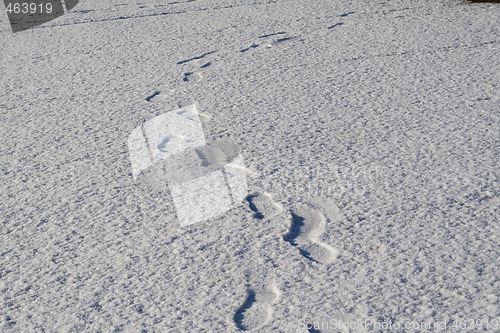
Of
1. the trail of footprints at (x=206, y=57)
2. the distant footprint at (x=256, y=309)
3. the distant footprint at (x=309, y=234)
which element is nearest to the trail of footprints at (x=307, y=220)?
the distant footprint at (x=309, y=234)

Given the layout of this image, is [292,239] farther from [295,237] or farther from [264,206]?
[264,206]

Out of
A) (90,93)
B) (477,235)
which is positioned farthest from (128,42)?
(477,235)

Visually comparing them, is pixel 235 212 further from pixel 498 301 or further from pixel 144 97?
pixel 144 97

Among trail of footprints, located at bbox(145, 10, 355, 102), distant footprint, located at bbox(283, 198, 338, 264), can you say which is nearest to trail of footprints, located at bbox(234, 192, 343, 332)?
distant footprint, located at bbox(283, 198, 338, 264)

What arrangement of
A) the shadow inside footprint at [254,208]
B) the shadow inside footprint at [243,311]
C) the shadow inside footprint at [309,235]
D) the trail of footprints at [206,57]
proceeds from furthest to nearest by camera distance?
1. the trail of footprints at [206,57]
2. the shadow inside footprint at [254,208]
3. the shadow inside footprint at [309,235]
4. the shadow inside footprint at [243,311]

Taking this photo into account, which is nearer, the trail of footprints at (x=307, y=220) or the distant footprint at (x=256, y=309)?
the distant footprint at (x=256, y=309)

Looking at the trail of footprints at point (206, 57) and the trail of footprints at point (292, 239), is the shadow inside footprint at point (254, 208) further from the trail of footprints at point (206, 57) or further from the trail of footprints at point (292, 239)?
the trail of footprints at point (206, 57)

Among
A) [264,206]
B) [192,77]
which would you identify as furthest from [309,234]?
[192,77]

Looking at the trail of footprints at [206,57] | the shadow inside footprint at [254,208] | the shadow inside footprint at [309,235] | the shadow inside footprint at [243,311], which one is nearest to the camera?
the shadow inside footprint at [243,311]
